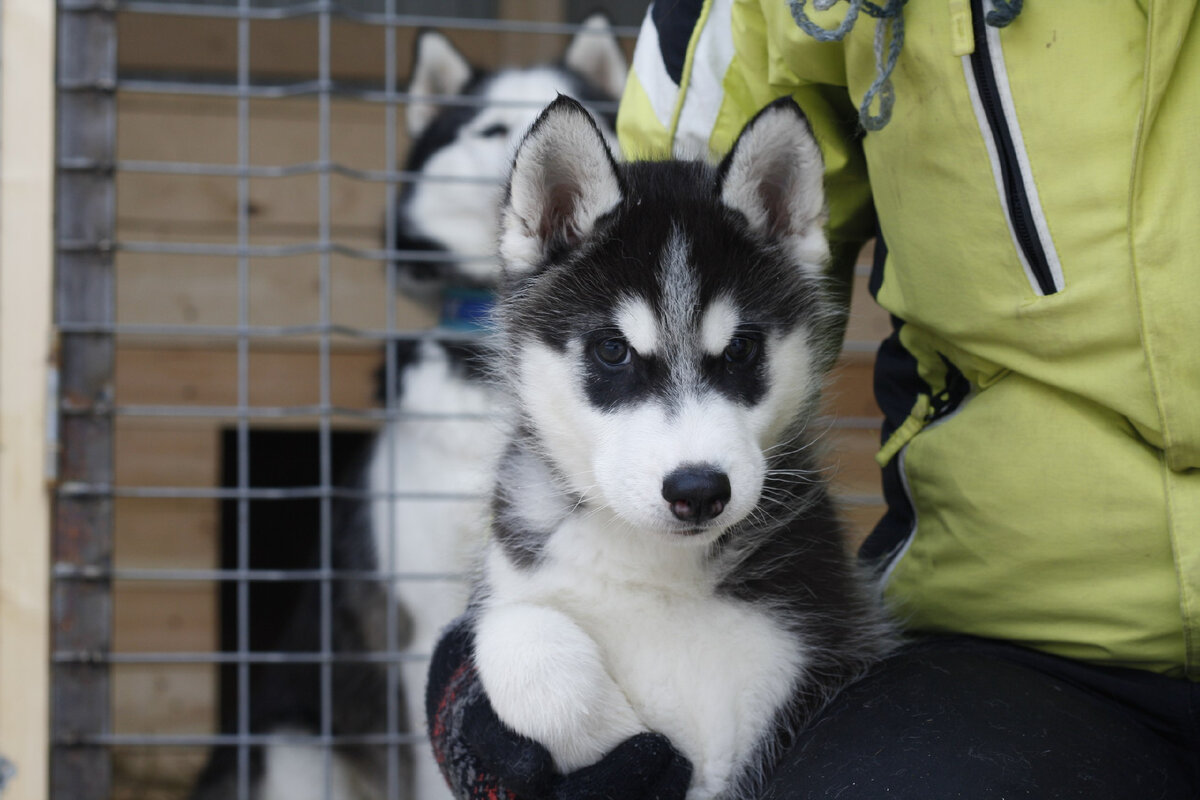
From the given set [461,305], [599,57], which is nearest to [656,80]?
[461,305]

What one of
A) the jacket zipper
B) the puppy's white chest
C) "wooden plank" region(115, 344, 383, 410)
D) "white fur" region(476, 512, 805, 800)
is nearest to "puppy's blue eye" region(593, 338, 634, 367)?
"white fur" region(476, 512, 805, 800)

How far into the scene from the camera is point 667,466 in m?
1.47

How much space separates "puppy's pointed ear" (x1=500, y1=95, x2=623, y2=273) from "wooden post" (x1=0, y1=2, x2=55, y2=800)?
1623 millimetres

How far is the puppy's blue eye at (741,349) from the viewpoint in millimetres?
1698

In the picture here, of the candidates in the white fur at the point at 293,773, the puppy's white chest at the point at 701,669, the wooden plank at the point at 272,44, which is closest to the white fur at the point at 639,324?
the puppy's white chest at the point at 701,669

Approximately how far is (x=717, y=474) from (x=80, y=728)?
240cm

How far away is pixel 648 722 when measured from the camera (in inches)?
62.4

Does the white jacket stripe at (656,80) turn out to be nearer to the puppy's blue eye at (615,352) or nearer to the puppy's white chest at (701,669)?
the puppy's blue eye at (615,352)

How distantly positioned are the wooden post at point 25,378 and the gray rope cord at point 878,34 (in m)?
2.14

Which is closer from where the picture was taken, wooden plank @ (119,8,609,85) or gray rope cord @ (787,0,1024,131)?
gray rope cord @ (787,0,1024,131)

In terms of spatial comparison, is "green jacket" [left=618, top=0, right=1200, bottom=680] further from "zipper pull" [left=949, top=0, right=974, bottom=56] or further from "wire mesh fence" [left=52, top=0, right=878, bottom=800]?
"wire mesh fence" [left=52, top=0, right=878, bottom=800]

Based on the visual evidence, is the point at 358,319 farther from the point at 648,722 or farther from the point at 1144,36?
the point at 1144,36

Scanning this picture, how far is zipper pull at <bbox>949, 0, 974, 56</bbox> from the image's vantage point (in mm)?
1497

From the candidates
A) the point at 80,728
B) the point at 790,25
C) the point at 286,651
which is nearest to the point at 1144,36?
the point at 790,25
